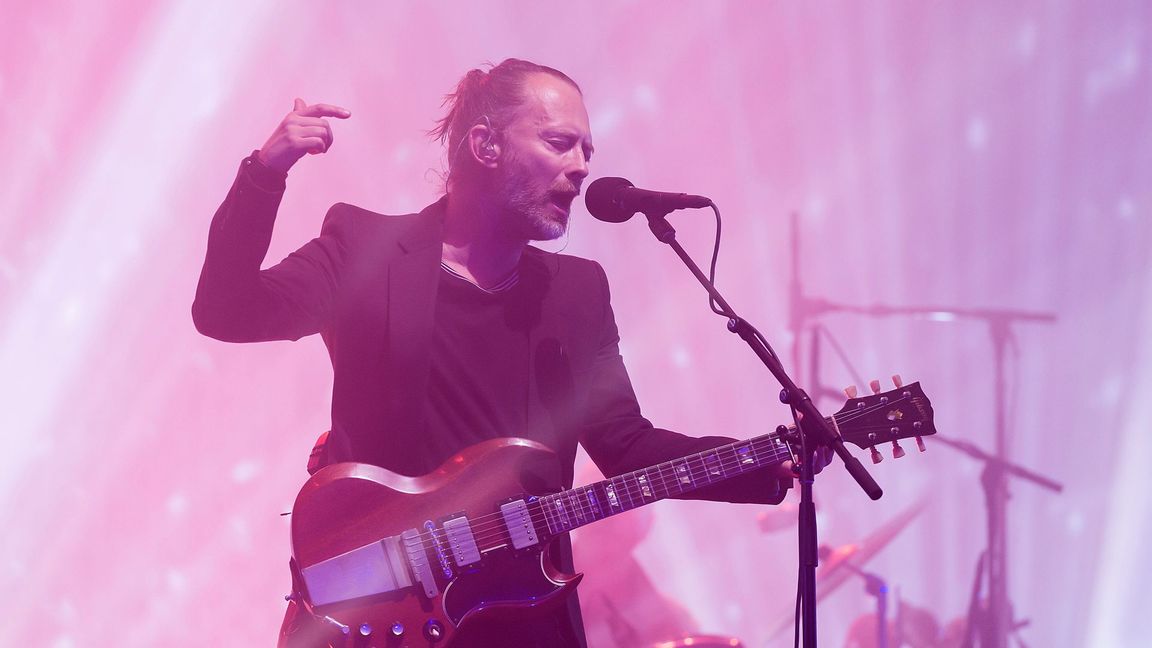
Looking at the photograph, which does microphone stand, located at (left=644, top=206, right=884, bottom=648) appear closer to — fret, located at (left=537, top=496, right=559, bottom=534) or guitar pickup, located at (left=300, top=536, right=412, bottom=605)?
fret, located at (left=537, top=496, right=559, bottom=534)

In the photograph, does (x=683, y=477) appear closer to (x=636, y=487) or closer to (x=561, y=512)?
(x=636, y=487)

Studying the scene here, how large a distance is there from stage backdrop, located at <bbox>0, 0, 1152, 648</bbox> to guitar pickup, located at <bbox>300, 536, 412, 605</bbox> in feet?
4.53

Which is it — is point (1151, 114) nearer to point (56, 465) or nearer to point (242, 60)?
point (242, 60)

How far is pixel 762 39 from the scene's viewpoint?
3.76 metres

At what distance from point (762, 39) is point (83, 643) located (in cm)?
321

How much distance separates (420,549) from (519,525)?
0.67ft

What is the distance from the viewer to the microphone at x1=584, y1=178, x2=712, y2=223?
1992 mm

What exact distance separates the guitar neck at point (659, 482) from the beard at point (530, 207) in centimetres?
64

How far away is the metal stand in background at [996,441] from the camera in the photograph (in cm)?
376

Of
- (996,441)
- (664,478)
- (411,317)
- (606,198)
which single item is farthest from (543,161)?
(996,441)

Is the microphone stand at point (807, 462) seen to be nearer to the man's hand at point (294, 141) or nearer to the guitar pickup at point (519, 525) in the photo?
the guitar pickup at point (519, 525)

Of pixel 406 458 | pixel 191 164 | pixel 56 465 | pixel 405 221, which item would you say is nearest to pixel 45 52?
pixel 191 164

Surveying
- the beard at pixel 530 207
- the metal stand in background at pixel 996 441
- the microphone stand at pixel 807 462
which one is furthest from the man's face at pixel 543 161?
the metal stand in background at pixel 996 441

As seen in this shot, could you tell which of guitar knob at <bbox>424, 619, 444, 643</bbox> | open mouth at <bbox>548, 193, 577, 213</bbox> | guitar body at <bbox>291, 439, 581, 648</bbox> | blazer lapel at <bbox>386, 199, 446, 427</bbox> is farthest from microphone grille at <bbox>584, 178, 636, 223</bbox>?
guitar knob at <bbox>424, 619, 444, 643</bbox>
